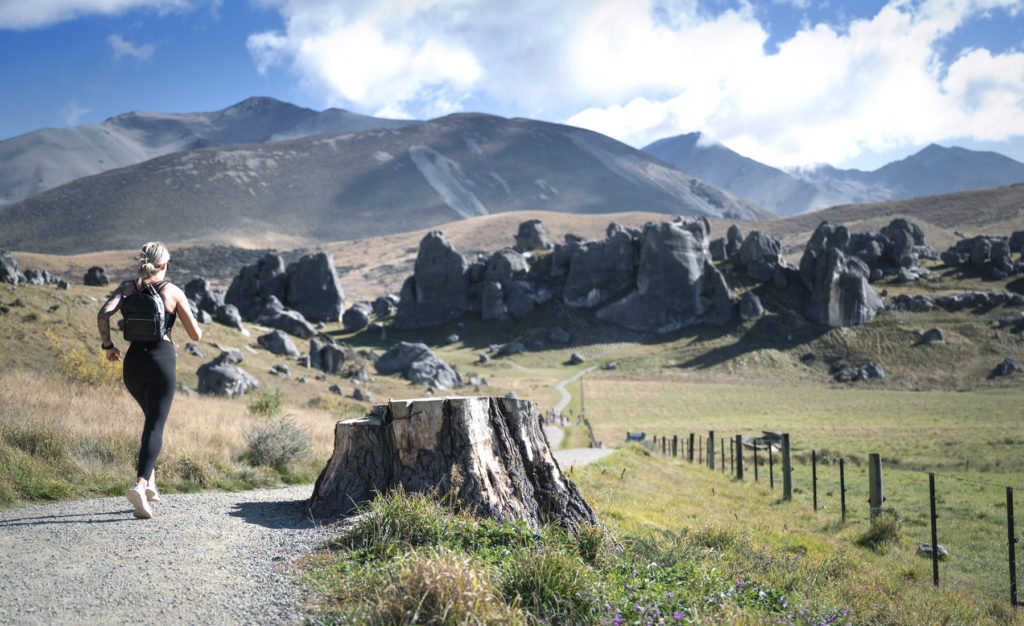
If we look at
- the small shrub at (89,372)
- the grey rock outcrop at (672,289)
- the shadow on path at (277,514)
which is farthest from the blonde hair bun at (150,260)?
the grey rock outcrop at (672,289)

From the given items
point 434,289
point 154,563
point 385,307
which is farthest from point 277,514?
point 385,307

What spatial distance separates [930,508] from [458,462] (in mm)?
11478

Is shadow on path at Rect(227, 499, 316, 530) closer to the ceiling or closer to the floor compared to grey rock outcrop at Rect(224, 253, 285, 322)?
closer to the floor

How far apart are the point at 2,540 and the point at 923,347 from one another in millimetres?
72666

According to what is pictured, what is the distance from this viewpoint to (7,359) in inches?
829

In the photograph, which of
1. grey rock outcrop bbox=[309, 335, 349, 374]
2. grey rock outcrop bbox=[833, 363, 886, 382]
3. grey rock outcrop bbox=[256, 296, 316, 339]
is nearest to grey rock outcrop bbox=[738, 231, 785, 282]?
grey rock outcrop bbox=[833, 363, 886, 382]

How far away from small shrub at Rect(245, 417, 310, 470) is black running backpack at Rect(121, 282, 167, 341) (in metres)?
4.17

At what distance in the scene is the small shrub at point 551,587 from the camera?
164 inches

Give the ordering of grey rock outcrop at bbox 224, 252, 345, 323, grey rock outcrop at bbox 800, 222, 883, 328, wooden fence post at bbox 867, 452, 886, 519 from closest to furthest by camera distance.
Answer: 1. wooden fence post at bbox 867, 452, 886, 519
2. grey rock outcrop at bbox 800, 222, 883, 328
3. grey rock outcrop at bbox 224, 252, 345, 323

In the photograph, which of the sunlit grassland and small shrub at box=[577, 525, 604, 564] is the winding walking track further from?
the sunlit grassland

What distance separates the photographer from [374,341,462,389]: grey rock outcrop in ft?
153

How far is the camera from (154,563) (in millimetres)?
4875

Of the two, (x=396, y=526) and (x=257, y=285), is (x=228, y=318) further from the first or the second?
(x=396, y=526)

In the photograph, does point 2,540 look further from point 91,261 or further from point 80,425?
point 91,261
